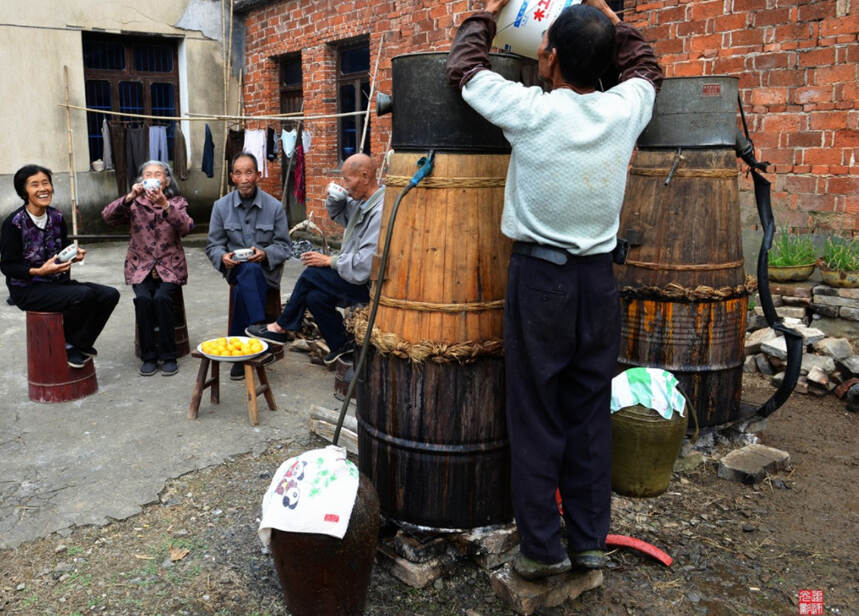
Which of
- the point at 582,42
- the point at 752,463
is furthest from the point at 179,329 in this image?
the point at 582,42

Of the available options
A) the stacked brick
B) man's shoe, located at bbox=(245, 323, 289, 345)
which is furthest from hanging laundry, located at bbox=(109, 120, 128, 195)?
the stacked brick

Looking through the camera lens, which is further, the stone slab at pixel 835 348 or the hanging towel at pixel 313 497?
the stone slab at pixel 835 348

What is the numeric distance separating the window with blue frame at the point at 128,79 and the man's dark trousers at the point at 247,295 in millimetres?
7287

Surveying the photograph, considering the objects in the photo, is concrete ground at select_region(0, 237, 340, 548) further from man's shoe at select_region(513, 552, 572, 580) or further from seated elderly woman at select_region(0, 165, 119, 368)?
man's shoe at select_region(513, 552, 572, 580)

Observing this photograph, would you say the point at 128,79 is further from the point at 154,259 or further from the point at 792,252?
the point at 792,252

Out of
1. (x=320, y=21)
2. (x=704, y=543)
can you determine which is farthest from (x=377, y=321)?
(x=320, y=21)

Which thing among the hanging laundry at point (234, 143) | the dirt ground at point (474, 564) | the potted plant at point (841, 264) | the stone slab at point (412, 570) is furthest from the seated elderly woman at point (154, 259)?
the hanging laundry at point (234, 143)

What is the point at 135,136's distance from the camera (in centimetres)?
1119

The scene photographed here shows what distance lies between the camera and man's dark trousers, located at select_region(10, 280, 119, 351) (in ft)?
15.4

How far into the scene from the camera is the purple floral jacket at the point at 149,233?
17.5 feet

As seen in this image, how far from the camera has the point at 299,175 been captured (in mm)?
11320

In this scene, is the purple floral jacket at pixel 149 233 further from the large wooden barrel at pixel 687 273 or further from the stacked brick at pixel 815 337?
the stacked brick at pixel 815 337

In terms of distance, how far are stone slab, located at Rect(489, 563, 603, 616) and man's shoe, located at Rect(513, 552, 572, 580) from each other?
5cm

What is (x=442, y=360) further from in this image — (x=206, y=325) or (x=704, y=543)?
(x=206, y=325)
